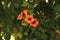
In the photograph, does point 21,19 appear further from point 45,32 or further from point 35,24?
point 45,32

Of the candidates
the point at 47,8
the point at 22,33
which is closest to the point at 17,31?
the point at 22,33

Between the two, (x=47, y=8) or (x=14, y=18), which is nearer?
(x=14, y=18)

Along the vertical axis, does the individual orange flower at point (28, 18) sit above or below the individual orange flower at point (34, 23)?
above

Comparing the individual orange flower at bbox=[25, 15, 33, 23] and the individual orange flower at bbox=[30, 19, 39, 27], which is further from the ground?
the individual orange flower at bbox=[25, 15, 33, 23]

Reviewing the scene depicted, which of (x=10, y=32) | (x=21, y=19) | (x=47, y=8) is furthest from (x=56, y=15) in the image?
(x=10, y=32)

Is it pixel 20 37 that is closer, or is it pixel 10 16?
pixel 10 16

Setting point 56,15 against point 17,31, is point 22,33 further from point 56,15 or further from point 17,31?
point 56,15

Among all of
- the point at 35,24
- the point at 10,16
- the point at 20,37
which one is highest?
the point at 10,16

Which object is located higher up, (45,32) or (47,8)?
(47,8)

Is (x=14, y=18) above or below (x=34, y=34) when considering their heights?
above
